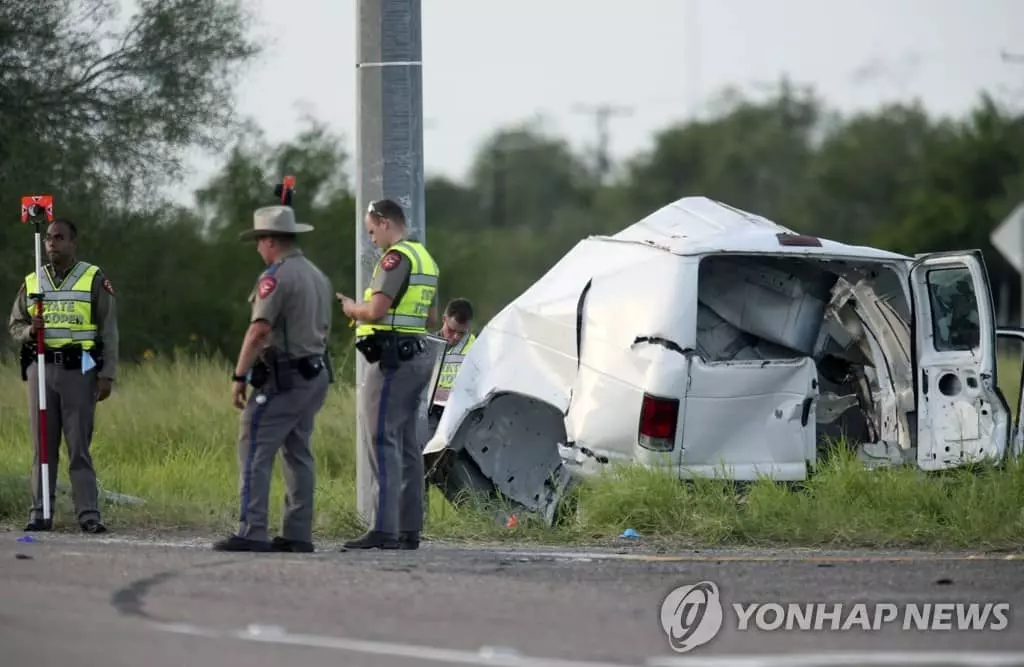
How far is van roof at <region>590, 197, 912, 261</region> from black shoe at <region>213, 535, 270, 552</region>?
2.86 m

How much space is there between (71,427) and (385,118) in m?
2.51

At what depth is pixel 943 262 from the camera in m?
10.9

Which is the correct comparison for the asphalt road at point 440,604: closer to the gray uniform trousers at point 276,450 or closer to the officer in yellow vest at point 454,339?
the gray uniform trousers at point 276,450

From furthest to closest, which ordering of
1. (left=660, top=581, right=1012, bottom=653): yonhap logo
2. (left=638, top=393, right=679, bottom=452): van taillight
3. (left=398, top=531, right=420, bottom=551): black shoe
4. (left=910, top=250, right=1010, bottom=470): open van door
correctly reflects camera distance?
(left=910, top=250, right=1010, bottom=470): open van door < (left=638, top=393, right=679, bottom=452): van taillight < (left=398, top=531, right=420, bottom=551): black shoe < (left=660, top=581, right=1012, bottom=653): yonhap logo

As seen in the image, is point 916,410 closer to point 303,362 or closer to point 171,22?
point 303,362

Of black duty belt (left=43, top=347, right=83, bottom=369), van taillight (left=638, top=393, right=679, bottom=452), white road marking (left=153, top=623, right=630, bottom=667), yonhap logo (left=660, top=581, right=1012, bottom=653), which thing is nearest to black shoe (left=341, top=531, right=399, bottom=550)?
van taillight (left=638, top=393, right=679, bottom=452)

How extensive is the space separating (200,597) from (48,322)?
3970mm

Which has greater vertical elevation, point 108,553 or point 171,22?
point 171,22

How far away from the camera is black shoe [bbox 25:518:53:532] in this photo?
10.9m

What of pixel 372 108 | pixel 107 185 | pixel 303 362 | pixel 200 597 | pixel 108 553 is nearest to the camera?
pixel 200 597

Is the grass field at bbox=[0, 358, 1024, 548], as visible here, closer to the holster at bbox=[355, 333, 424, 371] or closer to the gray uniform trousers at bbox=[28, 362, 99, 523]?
the gray uniform trousers at bbox=[28, 362, 99, 523]

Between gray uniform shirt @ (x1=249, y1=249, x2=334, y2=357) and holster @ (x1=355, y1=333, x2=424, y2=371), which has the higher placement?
gray uniform shirt @ (x1=249, y1=249, x2=334, y2=357)

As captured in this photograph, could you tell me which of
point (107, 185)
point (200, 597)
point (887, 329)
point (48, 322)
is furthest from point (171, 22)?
point (200, 597)

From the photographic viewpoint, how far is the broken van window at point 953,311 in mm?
10953
